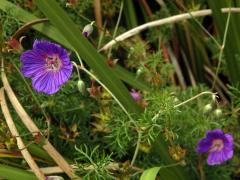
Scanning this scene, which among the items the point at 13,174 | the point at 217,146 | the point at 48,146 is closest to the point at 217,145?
the point at 217,146

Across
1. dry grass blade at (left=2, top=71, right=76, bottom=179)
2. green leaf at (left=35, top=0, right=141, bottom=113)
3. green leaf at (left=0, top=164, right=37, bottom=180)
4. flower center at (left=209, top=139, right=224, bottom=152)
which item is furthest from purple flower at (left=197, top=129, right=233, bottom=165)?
green leaf at (left=0, top=164, right=37, bottom=180)

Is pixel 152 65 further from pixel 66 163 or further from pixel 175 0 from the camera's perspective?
pixel 66 163

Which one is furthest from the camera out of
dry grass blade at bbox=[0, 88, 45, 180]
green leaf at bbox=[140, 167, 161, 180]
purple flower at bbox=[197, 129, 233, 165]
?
purple flower at bbox=[197, 129, 233, 165]

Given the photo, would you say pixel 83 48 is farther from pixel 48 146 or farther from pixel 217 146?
pixel 217 146

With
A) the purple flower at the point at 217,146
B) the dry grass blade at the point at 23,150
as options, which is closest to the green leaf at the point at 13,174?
the dry grass blade at the point at 23,150

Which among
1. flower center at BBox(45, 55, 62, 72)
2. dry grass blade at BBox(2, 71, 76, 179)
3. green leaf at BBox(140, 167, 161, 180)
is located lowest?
green leaf at BBox(140, 167, 161, 180)

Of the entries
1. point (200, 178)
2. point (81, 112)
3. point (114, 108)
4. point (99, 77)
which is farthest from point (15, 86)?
point (200, 178)

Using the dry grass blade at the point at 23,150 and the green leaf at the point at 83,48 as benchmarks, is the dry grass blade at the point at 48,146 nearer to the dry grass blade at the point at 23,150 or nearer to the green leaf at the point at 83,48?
the dry grass blade at the point at 23,150

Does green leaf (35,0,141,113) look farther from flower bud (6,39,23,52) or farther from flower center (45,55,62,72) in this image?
flower bud (6,39,23,52)
